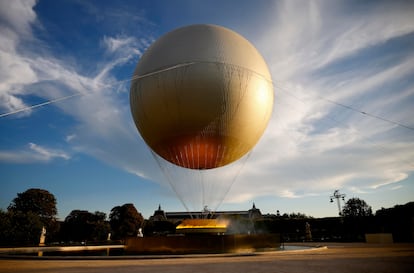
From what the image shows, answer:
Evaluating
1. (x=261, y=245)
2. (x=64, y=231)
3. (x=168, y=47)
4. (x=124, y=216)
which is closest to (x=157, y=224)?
(x=124, y=216)

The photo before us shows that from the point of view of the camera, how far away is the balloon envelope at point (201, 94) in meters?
13.8

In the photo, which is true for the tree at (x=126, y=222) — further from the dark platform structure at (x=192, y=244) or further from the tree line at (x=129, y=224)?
the dark platform structure at (x=192, y=244)

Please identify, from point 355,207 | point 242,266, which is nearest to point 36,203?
point 242,266

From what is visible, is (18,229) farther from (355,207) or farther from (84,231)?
(355,207)

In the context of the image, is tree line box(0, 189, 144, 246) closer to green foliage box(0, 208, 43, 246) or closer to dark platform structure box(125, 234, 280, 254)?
green foliage box(0, 208, 43, 246)

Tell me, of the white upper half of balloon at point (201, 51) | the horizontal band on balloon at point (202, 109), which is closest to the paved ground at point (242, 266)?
the horizontal band on balloon at point (202, 109)

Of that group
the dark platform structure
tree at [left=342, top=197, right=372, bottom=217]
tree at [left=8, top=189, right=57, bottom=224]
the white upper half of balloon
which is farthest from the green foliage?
tree at [left=342, top=197, right=372, bottom=217]

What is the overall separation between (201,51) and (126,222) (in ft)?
193

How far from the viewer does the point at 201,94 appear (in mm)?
13719

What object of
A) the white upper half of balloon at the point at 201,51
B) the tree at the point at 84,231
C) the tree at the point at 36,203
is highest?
the white upper half of balloon at the point at 201,51

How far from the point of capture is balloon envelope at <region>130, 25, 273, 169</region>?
45.4 ft

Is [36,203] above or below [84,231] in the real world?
above

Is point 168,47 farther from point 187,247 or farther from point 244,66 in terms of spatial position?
point 187,247

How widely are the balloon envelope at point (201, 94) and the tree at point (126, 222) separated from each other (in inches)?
2115
